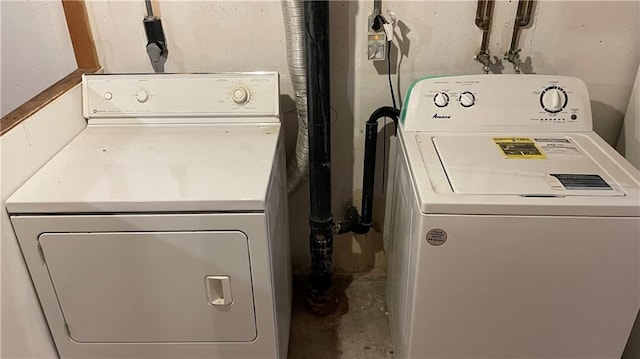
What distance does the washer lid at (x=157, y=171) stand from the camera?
1.20m

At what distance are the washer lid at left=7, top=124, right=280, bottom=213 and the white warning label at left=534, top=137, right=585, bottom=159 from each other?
0.80 meters

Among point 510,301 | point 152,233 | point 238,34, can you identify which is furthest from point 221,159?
point 510,301

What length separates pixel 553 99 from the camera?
5.09 ft

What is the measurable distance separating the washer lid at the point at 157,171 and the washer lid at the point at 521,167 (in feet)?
1.70

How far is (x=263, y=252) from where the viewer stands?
126 cm

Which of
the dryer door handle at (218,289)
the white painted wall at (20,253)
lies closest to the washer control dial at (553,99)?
the dryer door handle at (218,289)

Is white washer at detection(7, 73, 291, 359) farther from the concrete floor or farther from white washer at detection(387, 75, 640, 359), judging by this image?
white washer at detection(387, 75, 640, 359)

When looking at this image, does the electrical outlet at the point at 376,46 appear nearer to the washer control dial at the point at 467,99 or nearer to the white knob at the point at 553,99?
the washer control dial at the point at 467,99

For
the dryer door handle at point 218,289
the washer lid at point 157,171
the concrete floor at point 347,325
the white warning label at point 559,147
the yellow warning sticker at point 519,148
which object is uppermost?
the washer lid at point 157,171

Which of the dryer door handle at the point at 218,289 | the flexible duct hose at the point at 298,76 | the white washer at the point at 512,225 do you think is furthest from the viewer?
the flexible duct hose at the point at 298,76

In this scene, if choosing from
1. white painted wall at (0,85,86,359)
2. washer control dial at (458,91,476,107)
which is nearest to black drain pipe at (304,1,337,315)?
washer control dial at (458,91,476,107)

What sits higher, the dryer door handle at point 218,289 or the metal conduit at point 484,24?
the metal conduit at point 484,24

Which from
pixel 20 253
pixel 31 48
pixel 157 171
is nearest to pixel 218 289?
pixel 157 171

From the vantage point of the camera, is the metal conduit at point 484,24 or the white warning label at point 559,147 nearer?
the white warning label at point 559,147
